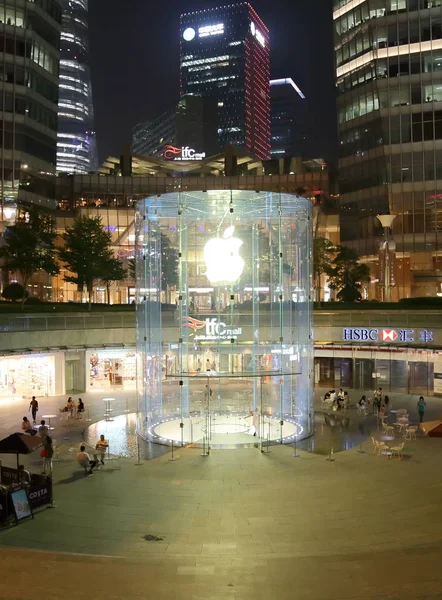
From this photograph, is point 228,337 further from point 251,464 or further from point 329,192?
point 329,192

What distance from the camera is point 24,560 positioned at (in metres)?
12.7

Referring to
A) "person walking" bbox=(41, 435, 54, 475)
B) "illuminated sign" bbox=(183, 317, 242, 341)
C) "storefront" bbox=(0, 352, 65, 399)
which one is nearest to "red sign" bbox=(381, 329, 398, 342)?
"illuminated sign" bbox=(183, 317, 242, 341)

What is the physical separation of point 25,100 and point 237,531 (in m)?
67.6

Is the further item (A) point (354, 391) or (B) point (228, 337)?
(A) point (354, 391)

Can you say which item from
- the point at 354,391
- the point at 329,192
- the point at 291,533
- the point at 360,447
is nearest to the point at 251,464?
the point at 360,447

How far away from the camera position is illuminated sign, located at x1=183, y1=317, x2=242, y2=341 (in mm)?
25781

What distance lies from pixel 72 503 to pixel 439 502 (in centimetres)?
1097

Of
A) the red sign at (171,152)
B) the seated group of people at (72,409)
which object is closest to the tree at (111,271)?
the seated group of people at (72,409)

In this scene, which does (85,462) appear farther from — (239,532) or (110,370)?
(110,370)

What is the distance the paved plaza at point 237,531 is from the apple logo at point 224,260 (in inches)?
300

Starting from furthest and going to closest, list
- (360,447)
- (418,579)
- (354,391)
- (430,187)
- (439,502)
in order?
(430,187), (354,391), (360,447), (439,502), (418,579)

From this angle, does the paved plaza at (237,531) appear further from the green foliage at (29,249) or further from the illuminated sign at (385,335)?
the green foliage at (29,249)

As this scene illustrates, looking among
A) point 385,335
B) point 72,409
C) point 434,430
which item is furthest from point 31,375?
point 434,430

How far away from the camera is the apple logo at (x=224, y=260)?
26.2 m
